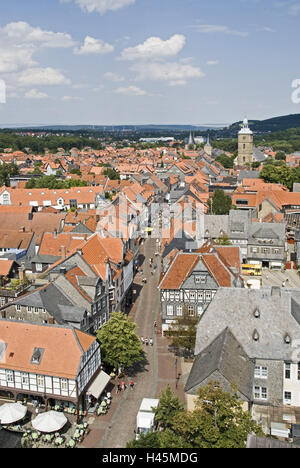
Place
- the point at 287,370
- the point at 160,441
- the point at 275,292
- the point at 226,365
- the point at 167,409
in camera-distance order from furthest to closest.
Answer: the point at 275,292
the point at 287,370
the point at 226,365
the point at 167,409
the point at 160,441

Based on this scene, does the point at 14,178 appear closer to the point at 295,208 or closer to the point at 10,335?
the point at 295,208

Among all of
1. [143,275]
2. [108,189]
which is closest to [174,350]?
[143,275]

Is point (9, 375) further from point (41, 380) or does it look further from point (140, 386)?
point (140, 386)

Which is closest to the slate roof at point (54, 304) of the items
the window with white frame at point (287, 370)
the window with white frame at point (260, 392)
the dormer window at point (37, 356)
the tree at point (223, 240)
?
the dormer window at point (37, 356)

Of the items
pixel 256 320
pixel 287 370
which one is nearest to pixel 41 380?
pixel 256 320

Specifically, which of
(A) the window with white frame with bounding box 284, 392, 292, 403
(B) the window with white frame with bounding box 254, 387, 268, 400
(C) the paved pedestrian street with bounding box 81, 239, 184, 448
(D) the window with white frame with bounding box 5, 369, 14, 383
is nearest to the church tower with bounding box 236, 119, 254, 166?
(C) the paved pedestrian street with bounding box 81, 239, 184, 448

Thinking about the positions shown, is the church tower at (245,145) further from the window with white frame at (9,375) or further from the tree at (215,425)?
the tree at (215,425)

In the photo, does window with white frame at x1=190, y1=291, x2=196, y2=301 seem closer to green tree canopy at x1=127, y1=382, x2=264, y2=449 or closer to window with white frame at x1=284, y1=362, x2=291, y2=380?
window with white frame at x1=284, y1=362, x2=291, y2=380
